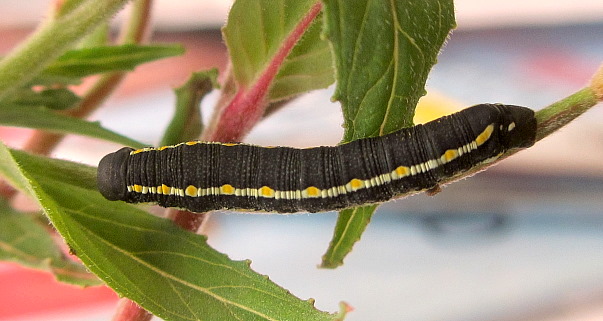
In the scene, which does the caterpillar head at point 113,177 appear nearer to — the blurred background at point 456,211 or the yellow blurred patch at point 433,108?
the yellow blurred patch at point 433,108

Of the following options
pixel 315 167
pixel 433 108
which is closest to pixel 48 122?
pixel 315 167

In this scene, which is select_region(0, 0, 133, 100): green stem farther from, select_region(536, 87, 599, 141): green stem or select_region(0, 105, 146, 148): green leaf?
select_region(536, 87, 599, 141): green stem

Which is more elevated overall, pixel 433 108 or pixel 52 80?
pixel 433 108

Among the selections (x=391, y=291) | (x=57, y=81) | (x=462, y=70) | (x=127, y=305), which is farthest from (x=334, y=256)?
(x=462, y=70)

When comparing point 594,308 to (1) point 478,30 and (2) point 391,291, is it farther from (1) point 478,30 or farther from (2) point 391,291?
(1) point 478,30

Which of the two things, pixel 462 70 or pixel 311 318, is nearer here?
pixel 311 318

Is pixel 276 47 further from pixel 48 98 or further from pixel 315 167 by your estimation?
pixel 48 98
